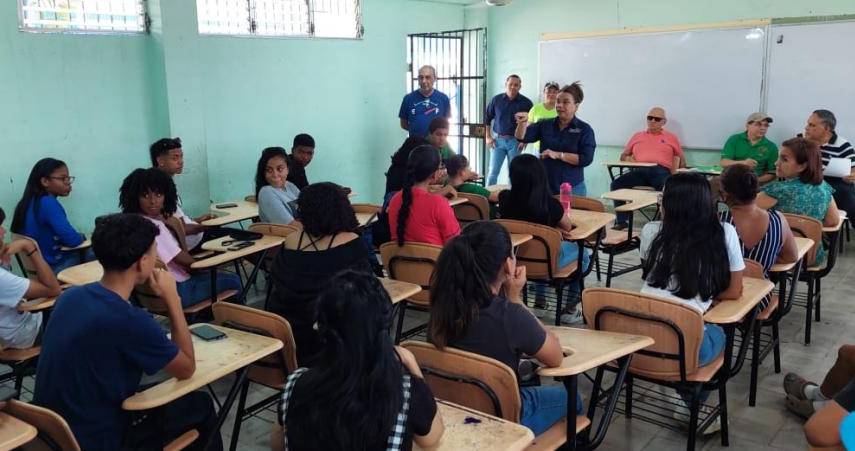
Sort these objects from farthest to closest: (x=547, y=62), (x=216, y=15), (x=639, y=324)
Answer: (x=547, y=62)
(x=216, y=15)
(x=639, y=324)

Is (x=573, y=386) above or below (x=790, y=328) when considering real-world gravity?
above

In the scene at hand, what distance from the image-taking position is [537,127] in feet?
17.6

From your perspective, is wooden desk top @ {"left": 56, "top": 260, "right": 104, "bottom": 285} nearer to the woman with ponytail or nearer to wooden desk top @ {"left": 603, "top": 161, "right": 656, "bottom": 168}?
the woman with ponytail

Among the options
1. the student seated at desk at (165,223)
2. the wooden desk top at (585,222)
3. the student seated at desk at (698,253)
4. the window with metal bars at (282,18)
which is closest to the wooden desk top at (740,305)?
the student seated at desk at (698,253)

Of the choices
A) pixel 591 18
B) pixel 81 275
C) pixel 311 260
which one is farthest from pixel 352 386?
pixel 591 18

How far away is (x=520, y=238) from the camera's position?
11.2ft

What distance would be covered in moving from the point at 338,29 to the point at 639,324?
5.50 meters

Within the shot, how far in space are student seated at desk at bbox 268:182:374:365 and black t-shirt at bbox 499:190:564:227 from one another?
1.34 m

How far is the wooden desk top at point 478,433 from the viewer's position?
Result: 1.57 m

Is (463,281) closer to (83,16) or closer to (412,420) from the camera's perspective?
(412,420)

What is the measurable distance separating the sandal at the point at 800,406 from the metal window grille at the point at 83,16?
16.9 feet

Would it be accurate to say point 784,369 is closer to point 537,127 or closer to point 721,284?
point 721,284

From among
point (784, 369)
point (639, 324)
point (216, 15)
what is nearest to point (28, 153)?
point (216, 15)

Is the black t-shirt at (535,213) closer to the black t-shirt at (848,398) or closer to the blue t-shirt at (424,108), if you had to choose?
the black t-shirt at (848,398)
